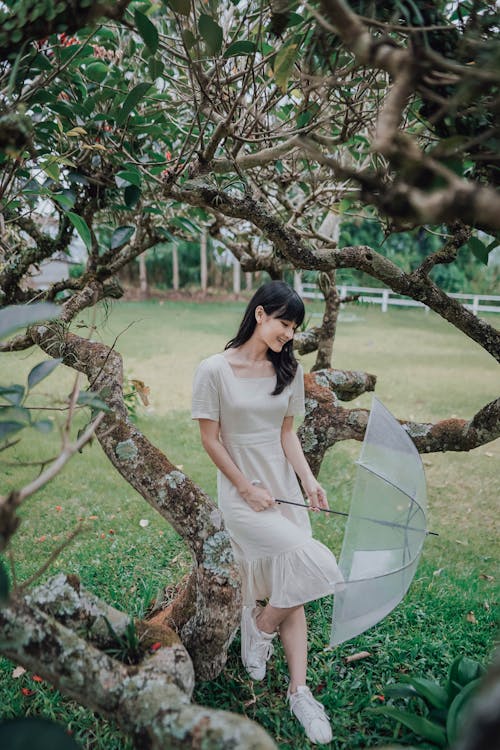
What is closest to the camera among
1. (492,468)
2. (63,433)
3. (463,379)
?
(63,433)

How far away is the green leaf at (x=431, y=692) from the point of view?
196 cm

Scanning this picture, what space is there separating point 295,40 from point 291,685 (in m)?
2.01

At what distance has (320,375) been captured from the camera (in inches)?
117

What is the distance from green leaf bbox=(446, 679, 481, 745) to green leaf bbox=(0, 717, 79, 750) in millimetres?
1188

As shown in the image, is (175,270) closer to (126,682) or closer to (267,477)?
(267,477)

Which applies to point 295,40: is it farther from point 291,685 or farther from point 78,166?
point 291,685

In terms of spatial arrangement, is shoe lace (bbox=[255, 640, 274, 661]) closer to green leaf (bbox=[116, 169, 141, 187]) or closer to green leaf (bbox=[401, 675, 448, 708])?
green leaf (bbox=[401, 675, 448, 708])

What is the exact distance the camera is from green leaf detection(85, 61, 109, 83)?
7.27 feet

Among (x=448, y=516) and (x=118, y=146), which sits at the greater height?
(x=118, y=146)

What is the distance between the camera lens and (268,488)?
2.38 meters

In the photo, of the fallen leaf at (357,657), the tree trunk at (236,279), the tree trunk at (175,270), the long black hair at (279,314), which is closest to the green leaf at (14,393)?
the long black hair at (279,314)

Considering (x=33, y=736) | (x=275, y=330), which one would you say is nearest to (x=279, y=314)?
(x=275, y=330)

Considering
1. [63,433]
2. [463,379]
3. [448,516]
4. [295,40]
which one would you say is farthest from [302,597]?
[463,379]

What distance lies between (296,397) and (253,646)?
961 millimetres
